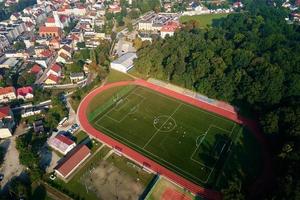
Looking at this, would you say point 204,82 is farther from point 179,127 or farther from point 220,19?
point 220,19

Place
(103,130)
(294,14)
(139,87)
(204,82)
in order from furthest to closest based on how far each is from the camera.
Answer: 1. (294,14)
2. (139,87)
3. (204,82)
4. (103,130)

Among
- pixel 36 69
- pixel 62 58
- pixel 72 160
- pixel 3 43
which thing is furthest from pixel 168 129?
pixel 3 43

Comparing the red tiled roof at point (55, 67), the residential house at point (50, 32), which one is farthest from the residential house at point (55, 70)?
the residential house at point (50, 32)

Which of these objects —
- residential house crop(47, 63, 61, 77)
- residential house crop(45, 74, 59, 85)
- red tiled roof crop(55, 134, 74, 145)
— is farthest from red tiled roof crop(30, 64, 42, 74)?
red tiled roof crop(55, 134, 74, 145)

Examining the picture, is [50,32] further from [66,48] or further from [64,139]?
[64,139]

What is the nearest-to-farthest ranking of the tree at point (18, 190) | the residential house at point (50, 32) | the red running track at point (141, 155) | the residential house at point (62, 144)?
the tree at point (18, 190) → the red running track at point (141, 155) → the residential house at point (62, 144) → the residential house at point (50, 32)

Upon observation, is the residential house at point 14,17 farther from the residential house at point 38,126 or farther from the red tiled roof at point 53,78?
the residential house at point 38,126

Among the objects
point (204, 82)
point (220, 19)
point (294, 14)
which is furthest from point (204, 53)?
point (294, 14)
